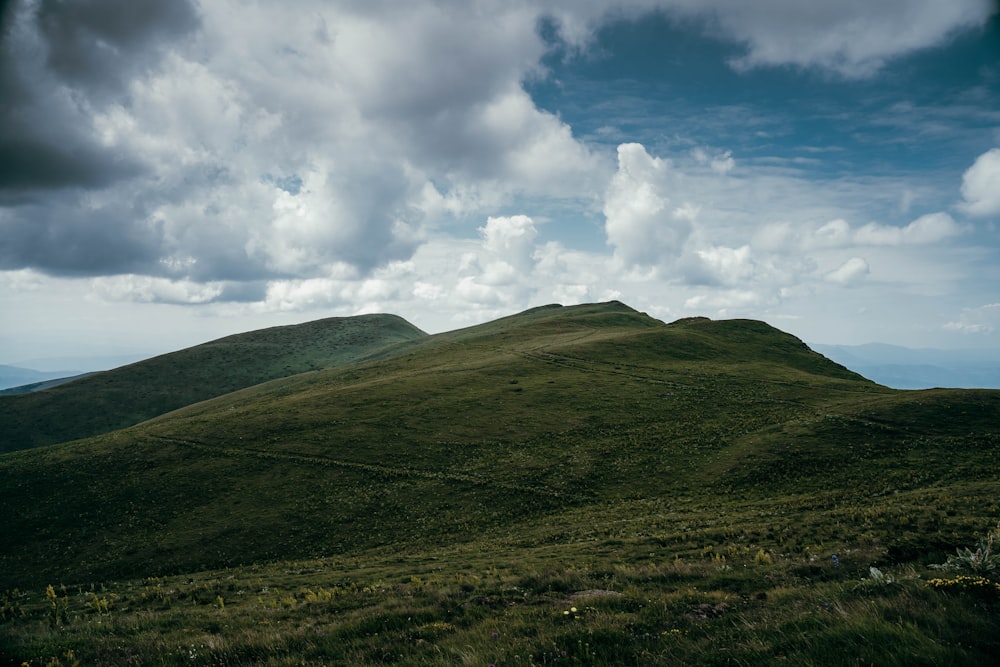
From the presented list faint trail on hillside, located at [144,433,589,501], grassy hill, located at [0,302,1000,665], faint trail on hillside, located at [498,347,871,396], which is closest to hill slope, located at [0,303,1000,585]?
faint trail on hillside, located at [144,433,589,501]

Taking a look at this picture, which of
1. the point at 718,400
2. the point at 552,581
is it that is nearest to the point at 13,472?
the point at 552,581

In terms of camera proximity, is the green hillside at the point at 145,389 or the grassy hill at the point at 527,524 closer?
the grassy hill at the point at 527,524

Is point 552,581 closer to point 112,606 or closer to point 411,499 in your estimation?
point 112,606

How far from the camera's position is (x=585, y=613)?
11.4 m

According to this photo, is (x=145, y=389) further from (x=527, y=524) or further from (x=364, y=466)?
(x=527, y=524)

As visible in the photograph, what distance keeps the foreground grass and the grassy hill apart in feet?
0.29

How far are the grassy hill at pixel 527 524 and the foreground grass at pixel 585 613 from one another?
0.09 metres

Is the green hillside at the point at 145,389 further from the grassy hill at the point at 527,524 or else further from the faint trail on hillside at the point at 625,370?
the faint trail on hillside at the point at 625,370

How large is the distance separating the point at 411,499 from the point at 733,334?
301ft

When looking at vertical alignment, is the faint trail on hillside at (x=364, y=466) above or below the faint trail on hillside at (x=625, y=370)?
below

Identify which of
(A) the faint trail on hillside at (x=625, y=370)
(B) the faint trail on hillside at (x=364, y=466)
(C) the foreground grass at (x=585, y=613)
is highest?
(A) the faint trail on hillside at (x=625, y=370)

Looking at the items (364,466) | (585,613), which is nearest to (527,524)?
(364,466)

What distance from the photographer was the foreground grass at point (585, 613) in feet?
25.1

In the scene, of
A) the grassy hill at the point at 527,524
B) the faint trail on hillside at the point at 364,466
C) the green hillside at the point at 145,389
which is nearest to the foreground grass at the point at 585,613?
the grassy hill at the point at 527,524
